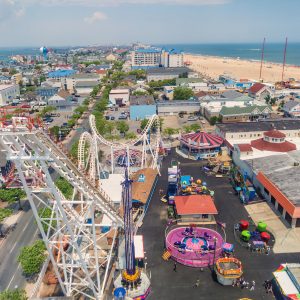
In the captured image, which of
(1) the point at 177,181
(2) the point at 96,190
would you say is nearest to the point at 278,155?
(1) the point at 177,181

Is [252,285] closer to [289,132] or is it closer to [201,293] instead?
[201,293]

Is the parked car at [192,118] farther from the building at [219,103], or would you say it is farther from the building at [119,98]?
the building at [119,98]

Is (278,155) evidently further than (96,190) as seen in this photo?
Yes

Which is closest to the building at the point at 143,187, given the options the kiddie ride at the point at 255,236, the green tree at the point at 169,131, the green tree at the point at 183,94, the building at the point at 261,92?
the kiddie ride at the point at 255,236

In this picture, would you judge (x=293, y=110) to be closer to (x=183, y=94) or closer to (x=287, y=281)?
(x=183, y=94)

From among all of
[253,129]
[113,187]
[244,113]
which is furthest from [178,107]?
[113,187]

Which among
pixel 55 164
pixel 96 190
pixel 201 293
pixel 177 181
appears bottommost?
Result: pixel 201 293

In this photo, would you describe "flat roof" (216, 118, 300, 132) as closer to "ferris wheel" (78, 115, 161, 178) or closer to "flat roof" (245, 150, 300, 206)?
"flat roof" (245, 150, 300, 206)
